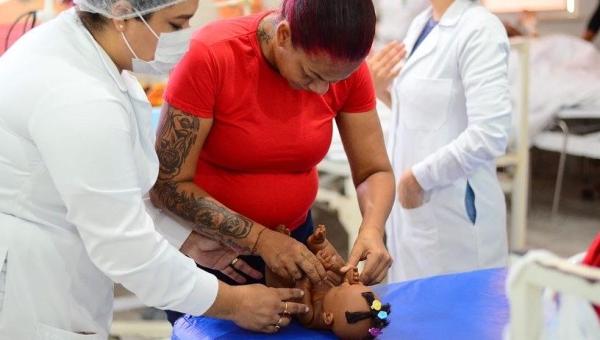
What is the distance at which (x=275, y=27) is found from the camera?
1.40m

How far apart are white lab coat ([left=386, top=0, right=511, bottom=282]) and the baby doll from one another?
605 millimetres

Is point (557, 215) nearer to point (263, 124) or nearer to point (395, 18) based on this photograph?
point (395, 18)

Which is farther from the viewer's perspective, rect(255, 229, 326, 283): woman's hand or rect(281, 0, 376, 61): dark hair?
rect(255, 229, 326, 283): woman's hand

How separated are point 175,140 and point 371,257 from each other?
0.45 m

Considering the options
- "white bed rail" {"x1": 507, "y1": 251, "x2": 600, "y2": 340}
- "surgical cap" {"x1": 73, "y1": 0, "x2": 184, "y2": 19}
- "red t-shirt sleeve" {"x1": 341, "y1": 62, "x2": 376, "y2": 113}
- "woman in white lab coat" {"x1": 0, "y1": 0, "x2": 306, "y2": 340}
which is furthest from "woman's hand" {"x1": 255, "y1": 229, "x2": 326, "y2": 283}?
"white bed rail" {"x1": 507, "y1": 251, "x2": 600, "y2": 340}

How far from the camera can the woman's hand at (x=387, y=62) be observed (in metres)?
2.03

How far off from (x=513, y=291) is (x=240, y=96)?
0.77m

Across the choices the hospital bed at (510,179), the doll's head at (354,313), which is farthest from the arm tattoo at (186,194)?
the hospital bed at (510,179)

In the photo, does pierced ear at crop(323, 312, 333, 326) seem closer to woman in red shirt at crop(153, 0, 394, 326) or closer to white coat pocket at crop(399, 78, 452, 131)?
woman in red shirt at crop(153, 0, 394, 326)

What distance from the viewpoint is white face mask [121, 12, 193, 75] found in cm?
118

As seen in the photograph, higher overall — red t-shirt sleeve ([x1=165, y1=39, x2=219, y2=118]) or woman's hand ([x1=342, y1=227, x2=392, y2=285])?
red t-shirt sleeve ([x1=165, y1=39, x2=219, y2=118])

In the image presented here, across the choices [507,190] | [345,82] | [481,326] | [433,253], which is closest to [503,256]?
[433,253]

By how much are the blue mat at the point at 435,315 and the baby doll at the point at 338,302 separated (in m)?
0.03

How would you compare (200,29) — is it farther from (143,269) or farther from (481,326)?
(481,326)
